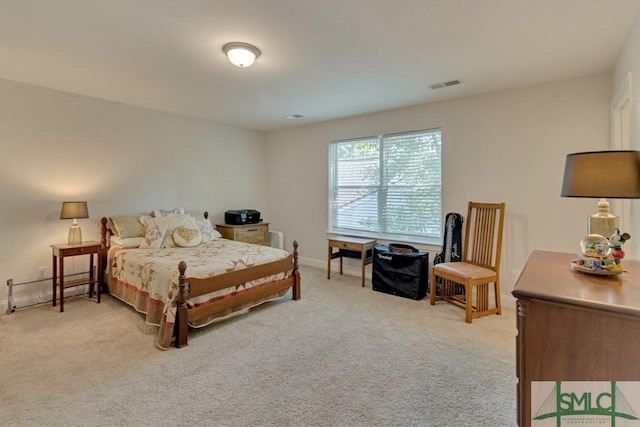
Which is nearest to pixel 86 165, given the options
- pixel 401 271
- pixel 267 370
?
pixel 267 370

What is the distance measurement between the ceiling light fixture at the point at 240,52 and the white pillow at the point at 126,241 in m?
2.44

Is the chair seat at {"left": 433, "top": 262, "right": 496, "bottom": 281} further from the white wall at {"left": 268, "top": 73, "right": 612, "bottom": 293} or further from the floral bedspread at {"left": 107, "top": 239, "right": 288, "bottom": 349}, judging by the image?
the floral bedspread at {"left": 107, "top": 239, "right": 288, "bottom": 349}

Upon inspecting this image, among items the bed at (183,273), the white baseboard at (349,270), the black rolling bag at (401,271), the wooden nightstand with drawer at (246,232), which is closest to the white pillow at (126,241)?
the bed at (183,273)

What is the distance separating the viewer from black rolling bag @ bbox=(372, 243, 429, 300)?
3.74 m

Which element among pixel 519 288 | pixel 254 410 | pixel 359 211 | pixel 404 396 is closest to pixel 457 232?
pixel 359 211

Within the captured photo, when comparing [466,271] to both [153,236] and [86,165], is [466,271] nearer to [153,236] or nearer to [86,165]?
[153,236]

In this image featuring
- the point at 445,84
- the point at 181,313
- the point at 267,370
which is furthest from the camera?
the point at 445,84

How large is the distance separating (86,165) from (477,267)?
15.3 ft

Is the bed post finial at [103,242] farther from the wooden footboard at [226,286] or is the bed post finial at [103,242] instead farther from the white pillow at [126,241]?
the wooden footboard at [226,286]

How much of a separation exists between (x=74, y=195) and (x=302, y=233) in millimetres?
3218

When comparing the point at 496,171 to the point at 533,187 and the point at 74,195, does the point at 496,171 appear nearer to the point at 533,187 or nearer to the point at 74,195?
the point at 533,187

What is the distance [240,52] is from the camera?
8.08 ft

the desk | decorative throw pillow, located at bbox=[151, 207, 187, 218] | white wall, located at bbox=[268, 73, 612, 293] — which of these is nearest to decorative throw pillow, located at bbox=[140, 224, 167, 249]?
decorative throw pillow, located at bbox=[151, 207, 187, 218]

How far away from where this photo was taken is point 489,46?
2.48 metres
